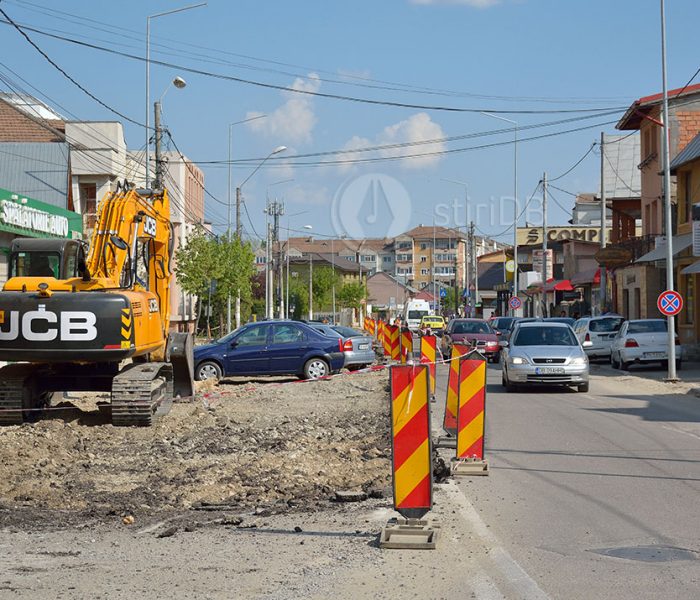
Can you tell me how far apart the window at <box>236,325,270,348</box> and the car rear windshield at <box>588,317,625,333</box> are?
49.3 ft

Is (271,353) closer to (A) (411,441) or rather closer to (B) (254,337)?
(B) (254,337)

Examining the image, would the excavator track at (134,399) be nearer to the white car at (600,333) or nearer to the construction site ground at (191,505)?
the construction site ground at (191,505)

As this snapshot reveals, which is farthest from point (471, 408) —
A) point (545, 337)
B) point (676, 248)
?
point (676, 248)

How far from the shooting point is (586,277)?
6362cm

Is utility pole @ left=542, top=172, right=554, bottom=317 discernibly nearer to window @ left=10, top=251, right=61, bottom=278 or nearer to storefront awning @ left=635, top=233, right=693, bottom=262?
storefront awning @ left=635, top=233, right=693, bottom=262

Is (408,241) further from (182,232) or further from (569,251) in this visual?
(182,232)

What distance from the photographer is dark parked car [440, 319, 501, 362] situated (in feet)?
121

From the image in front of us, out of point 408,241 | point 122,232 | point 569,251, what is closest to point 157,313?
point 122,232

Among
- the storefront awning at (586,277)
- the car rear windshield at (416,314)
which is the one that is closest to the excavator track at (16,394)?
the storefront awning at (586,277)

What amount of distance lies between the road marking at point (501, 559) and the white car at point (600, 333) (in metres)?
27.3

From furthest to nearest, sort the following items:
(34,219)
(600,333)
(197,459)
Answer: (600,333) < (34,219) < (197,459)

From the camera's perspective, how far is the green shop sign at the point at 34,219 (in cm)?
2656

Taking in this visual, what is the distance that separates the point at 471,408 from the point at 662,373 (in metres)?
20.9

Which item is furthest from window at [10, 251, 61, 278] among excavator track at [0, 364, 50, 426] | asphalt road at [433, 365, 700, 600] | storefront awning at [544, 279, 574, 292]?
storefront awning at [544, 279, 574, 292]
